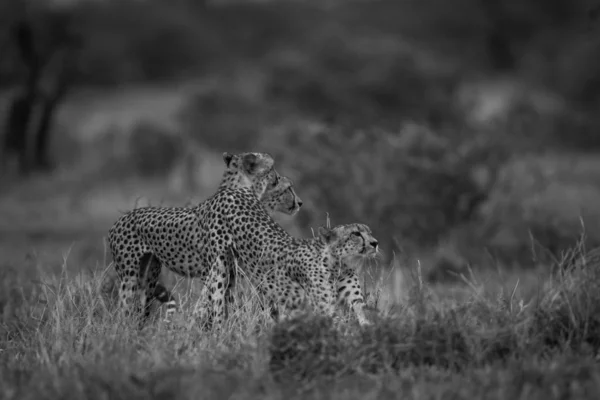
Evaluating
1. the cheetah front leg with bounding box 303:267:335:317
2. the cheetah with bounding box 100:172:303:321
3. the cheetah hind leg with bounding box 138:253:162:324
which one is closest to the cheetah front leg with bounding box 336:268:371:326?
the cheetah front leg with bounding box 303:267:335:317

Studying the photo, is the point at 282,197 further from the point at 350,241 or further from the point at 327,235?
the point at 350,241

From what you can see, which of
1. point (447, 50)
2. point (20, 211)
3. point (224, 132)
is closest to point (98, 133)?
point (224, 132)

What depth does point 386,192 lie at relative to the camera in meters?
14.5

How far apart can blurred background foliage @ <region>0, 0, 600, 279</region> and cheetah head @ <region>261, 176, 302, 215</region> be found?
67cm

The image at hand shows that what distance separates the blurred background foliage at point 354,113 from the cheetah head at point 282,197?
67cm

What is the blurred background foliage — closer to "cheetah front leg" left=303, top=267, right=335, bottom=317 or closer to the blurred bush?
the blurred bush

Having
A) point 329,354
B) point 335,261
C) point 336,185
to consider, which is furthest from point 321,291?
point 336,185

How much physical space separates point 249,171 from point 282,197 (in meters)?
0.29

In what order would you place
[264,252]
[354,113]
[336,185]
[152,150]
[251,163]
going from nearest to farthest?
1. [264,252]
2. [251,163]
3. [336,185]
4. [354,113]
5. [152,150]

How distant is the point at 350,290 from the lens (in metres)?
6.04

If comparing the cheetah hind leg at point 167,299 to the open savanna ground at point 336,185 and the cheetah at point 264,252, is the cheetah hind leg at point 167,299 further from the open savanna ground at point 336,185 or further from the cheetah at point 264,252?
the cheetah at point 264,252

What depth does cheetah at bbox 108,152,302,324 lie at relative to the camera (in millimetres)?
6398

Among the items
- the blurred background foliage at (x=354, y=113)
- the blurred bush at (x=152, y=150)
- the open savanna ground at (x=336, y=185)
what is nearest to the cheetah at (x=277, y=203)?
the open savanna ground at (x=336, y=185)

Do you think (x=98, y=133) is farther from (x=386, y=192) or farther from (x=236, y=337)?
(x=236, y=337)
